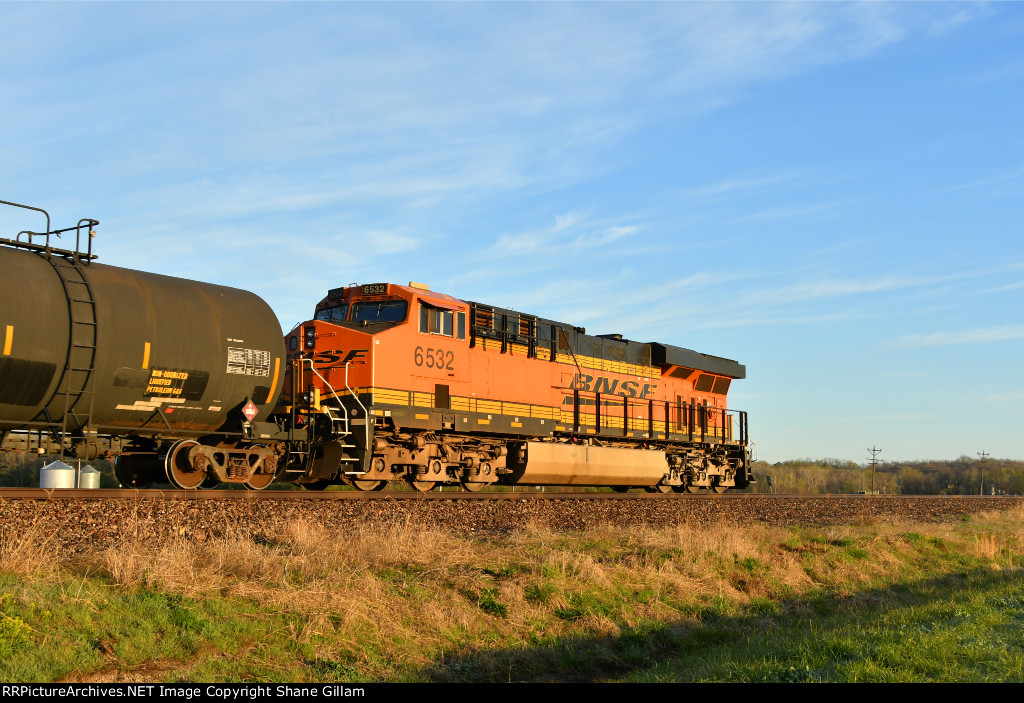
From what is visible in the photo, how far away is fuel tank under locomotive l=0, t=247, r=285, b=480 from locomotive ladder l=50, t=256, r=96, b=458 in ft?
Result: 0.05

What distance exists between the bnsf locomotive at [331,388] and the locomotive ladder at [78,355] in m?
0.03

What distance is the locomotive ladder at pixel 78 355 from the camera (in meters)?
12.7

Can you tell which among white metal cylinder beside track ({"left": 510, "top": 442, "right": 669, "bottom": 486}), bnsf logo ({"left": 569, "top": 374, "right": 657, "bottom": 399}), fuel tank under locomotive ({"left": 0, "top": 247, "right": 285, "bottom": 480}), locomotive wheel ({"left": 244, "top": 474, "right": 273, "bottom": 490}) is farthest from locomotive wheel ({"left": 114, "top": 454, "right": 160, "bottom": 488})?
bnsf logo ({"left": 569, "top": 374, "right": 657, "bottom": 399})

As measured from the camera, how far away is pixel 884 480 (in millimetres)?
67625

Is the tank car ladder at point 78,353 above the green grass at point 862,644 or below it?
above

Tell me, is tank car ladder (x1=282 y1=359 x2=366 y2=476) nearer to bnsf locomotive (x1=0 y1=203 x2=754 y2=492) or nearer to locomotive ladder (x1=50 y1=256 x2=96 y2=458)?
bnsf locomotive (x1=0 y1=203 x2=754 y2=492)

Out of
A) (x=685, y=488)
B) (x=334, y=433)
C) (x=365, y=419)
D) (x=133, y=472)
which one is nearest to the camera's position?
(x=133, y=472)

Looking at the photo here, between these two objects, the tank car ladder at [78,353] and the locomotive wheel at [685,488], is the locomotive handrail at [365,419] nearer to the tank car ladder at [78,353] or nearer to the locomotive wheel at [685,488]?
the tank car ladder at [78,353]

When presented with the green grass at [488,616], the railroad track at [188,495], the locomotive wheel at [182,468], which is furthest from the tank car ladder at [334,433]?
the green grass at [488,616]

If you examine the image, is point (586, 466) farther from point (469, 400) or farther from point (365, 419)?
point (365, 419)

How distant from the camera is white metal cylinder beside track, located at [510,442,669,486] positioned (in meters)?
22.2

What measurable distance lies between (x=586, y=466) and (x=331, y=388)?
8.49 meters

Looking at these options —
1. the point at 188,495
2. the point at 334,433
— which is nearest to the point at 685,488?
the point at 334,433

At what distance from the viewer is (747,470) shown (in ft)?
102
